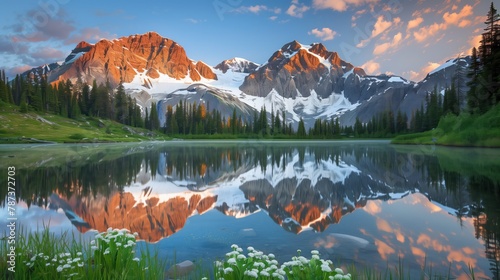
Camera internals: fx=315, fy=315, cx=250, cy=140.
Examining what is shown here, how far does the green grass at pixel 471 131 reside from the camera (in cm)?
5425

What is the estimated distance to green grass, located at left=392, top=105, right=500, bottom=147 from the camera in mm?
54250

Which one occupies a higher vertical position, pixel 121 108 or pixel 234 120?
pixel 121 108

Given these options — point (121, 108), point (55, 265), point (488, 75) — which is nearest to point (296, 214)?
point (55, 265)

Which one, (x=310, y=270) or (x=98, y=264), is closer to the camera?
(x=310, y=270)

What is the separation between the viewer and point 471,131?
60.8 meters

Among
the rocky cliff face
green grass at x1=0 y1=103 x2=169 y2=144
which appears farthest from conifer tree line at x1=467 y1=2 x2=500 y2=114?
green grass at x1=0 y1=103 x2=169 y2=144

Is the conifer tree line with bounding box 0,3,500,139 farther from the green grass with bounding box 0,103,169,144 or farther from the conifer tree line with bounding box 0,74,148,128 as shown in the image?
the green grass with bounding box 0,103,169,144

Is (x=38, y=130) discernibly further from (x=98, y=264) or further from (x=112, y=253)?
(x=98, y=264)

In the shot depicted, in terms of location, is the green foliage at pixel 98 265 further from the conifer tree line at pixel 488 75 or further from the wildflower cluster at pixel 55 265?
the conifer tree line at pixel 488 75

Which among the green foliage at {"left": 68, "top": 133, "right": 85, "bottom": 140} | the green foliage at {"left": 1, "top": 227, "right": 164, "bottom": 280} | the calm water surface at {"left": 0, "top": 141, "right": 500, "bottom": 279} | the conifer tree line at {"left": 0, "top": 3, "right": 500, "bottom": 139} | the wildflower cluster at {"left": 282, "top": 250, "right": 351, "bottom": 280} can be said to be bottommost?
the calm water surface at {"left": 0, "top": 141, "right": 500, "bottom": 279}

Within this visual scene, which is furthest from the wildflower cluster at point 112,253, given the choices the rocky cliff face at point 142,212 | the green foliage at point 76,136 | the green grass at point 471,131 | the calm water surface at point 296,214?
the green foliage at point 76,136

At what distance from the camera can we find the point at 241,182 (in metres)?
22.7

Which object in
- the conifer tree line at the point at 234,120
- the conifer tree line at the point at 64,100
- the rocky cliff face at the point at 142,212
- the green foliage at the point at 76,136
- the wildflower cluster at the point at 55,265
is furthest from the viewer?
the conifer tree line at the point at 64,100

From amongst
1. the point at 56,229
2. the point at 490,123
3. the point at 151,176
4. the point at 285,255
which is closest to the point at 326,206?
the point at 285,255
